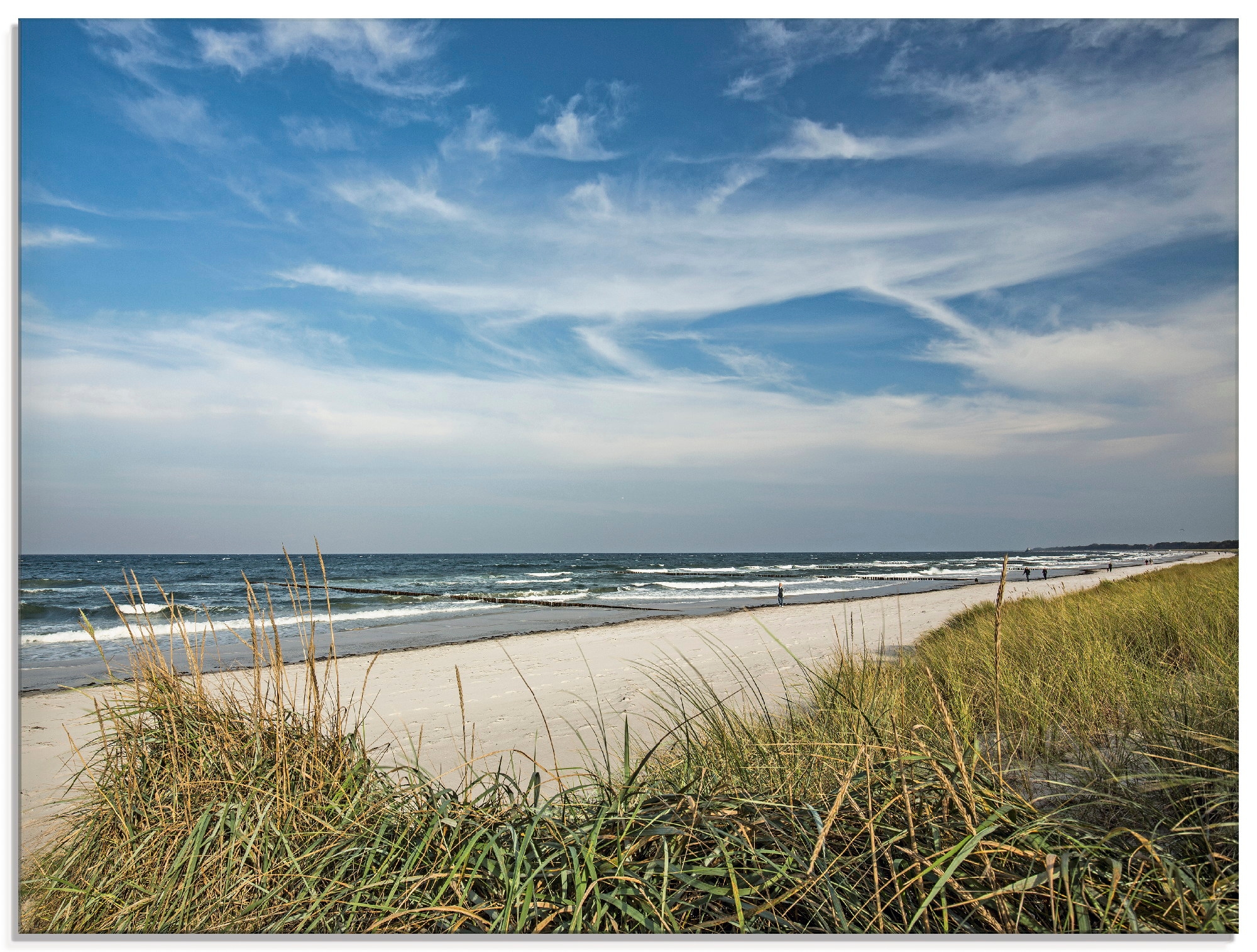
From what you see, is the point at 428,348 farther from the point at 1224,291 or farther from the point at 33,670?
the point at 33,670

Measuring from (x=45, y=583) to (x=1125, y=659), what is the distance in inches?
175

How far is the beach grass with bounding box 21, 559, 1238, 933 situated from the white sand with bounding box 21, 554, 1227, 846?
28cm

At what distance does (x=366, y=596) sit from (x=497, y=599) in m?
4.10

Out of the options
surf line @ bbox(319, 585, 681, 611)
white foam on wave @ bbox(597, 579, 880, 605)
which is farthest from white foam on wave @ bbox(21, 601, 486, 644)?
white foam on wave @ bbox(597, 579, 880, 605)

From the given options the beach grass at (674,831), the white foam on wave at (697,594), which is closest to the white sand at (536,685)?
the beach grass at (674,831)

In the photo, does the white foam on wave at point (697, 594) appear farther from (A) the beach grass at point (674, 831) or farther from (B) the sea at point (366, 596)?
(A) the beach grass at point (674, 831)

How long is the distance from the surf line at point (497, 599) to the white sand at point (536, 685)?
12.7 ft

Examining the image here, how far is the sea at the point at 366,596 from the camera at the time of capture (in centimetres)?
279

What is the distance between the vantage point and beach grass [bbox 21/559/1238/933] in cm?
145

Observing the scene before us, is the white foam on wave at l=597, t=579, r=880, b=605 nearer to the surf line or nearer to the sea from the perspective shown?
the sea

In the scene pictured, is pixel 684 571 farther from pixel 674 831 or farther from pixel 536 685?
pixel 674 831

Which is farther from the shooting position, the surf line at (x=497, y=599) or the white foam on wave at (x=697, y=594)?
the white foam on wave at (x=697, y=594)

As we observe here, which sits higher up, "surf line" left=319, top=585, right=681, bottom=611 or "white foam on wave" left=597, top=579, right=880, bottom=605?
"surf line" left=319, top=585, right=681, bottom=611

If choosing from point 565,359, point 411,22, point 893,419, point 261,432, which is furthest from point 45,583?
point 893,419
